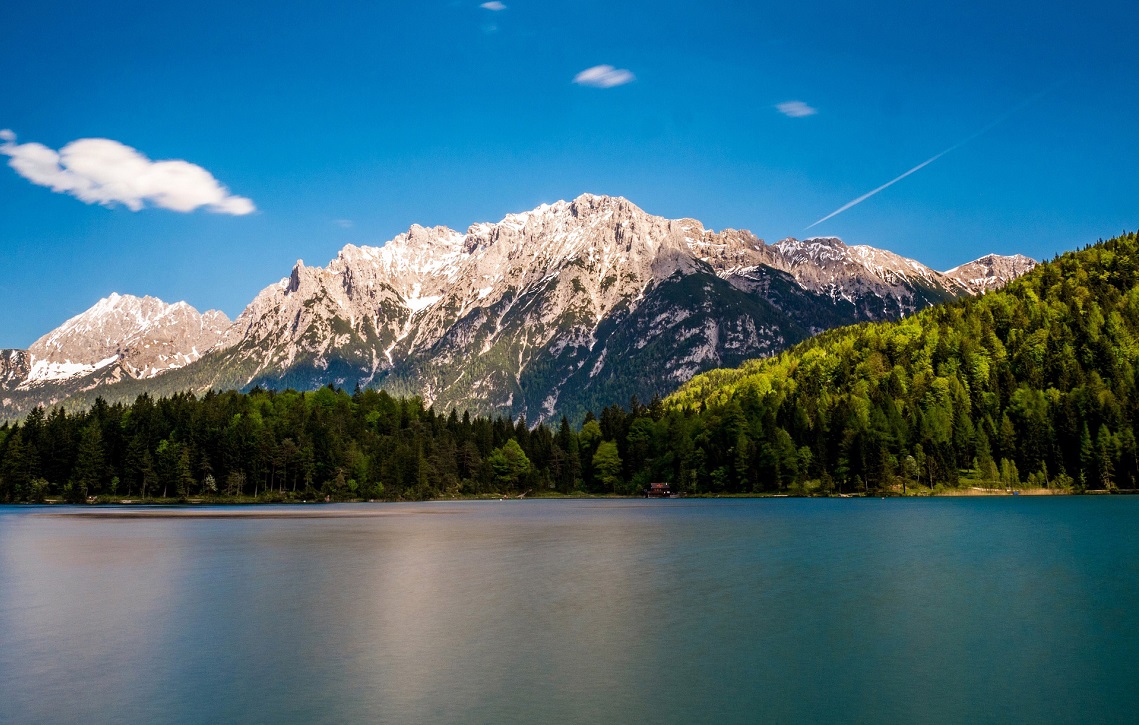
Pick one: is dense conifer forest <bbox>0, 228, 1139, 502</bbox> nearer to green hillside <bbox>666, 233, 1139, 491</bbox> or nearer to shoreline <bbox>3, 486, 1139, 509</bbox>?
green hillside <bbox>666, 233, 1139, 491</bbox>

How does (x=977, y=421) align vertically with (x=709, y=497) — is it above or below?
above

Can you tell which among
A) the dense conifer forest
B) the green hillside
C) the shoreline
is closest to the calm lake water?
the shoreline

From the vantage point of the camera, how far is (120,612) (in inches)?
1496

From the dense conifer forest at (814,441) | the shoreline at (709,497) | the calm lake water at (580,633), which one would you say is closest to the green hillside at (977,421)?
the dense conifer forest at (814,441)

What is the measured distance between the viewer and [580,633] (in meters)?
32.2

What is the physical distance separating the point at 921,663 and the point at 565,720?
12.8m

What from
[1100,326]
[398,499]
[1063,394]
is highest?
[1100,326]

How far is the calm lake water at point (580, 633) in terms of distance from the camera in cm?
2280

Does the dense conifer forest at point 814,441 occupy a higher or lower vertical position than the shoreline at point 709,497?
higher

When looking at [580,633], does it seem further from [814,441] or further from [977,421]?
[977,421]

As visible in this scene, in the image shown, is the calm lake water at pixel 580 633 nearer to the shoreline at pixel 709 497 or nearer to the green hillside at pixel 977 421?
the shoreline at pixel 709 497

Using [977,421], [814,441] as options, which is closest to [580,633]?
[814,441]

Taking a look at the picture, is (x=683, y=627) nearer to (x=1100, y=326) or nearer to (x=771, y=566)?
(x=771, y=566)

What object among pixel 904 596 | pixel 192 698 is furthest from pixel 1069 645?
pixel 192 698
